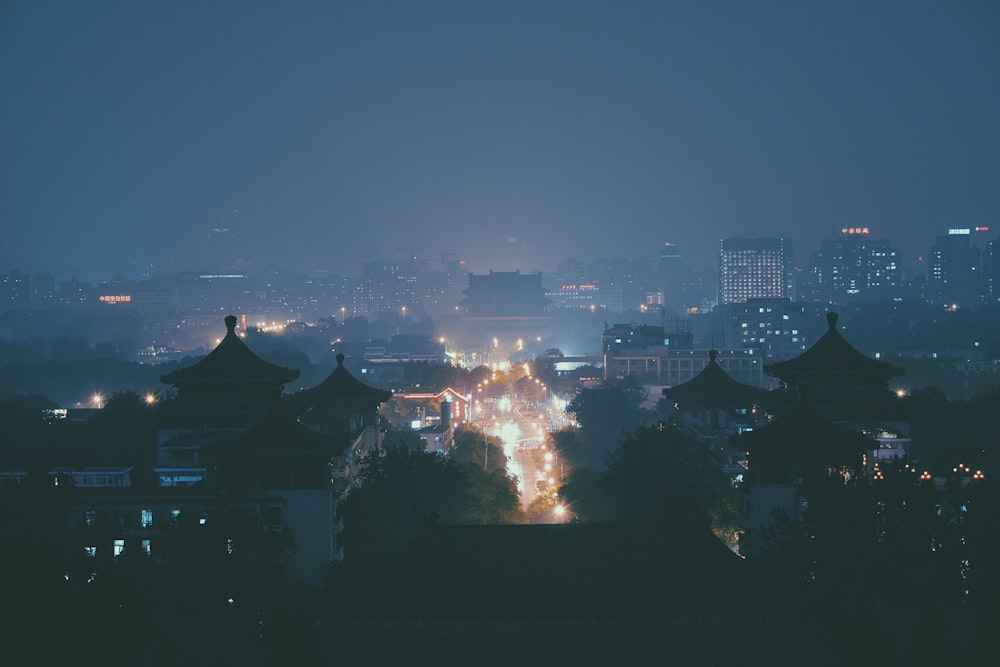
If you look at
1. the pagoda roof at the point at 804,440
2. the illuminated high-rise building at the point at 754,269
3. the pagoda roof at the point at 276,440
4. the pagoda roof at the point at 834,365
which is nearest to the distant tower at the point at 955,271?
the illuminated high-rise building at the point at 754,269

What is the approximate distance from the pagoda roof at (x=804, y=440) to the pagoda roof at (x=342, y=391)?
11.0m

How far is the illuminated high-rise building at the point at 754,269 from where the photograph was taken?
135 m

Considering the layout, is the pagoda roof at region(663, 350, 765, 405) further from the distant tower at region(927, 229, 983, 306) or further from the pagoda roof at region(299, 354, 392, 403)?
the distant tower at region(927, 229, 983, 306)

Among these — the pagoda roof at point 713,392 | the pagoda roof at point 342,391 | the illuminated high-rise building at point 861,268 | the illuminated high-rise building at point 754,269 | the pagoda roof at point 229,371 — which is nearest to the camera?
the pagoda roof at point 229,371

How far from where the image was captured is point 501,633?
15.2m

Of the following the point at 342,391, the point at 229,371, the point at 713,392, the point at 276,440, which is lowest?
the point at 713,392

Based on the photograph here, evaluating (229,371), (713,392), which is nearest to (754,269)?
(713,392)

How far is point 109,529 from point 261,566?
Result: 9.34 feet

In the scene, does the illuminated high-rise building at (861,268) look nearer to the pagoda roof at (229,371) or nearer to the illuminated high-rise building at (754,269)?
the illuminated high-rise building at (754,269)

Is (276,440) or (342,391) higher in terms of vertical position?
(276,440)

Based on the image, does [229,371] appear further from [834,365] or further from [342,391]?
[834,365]

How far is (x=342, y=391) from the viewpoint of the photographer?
94.3 ft

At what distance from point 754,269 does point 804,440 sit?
11870 centimetres

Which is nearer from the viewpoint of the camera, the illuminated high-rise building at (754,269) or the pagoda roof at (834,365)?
the pagoda roof at (834,365)
